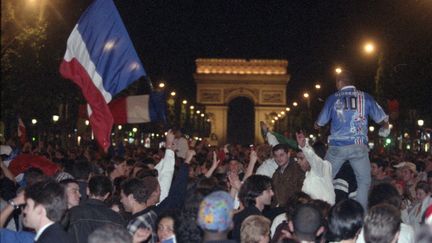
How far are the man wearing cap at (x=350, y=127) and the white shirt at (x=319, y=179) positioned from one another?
17.4 inches

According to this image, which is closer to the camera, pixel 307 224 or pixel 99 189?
pixel 307 224

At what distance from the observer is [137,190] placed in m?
9.41

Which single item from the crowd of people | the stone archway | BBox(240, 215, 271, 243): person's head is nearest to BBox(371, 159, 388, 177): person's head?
the crowd of people

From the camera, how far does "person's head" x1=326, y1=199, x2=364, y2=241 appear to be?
735 centimetres

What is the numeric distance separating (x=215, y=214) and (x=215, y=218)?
0.09 ft

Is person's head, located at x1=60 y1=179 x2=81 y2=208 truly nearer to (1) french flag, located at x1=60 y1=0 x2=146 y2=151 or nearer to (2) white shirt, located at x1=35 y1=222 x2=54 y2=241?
(1) french flag, located at x1=60 y1=0 x2=146 y2=151

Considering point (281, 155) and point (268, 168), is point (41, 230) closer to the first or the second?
point (281, 155)

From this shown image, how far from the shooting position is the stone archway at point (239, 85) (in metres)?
144

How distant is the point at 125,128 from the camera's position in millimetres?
63688

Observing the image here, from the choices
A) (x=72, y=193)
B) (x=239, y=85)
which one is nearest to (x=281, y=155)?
(x=72, y=193)

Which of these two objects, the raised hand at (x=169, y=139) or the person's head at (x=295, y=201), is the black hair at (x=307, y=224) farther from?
the raised hand at (x=169, y=139)

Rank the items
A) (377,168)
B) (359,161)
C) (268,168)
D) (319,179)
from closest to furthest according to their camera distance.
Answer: (319,179) → (359,161) → (268,168) → (377,168)

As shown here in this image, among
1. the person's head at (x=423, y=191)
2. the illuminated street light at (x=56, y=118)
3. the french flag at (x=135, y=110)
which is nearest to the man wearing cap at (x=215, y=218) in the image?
the person's head at (x=423, y=191)

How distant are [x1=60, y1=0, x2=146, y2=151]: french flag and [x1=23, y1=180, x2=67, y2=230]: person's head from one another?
5.04 metres
